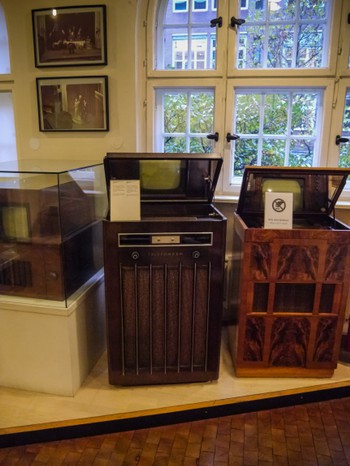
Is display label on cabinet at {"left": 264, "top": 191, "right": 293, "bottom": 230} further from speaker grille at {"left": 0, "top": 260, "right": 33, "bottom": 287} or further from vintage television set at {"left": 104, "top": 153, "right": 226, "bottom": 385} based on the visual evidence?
speaker grille at {"left": 0, "top": 260, "right": 33, "bottom": 287}

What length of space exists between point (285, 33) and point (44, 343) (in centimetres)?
239

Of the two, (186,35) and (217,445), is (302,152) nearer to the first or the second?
(186,35)

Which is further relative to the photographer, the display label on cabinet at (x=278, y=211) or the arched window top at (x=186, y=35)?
the arched window top at (x=186, y=35)

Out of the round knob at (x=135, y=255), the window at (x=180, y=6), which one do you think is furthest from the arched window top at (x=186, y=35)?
the round knob at (x=135, y=255)

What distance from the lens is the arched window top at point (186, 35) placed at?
2.41 metres

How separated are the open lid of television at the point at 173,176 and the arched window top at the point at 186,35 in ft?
2.77

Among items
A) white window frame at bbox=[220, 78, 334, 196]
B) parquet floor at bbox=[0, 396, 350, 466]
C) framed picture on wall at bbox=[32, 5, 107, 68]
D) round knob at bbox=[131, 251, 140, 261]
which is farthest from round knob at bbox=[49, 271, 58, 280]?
framed picture on wall at bbox=[32, 5, 107, 68]

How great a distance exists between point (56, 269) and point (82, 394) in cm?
69

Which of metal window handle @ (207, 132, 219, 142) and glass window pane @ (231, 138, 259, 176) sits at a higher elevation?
metal window handle @ (207, 132, 219, 142)

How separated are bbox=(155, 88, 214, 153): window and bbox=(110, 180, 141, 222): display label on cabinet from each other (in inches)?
34.1

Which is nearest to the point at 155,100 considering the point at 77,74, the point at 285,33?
the point at 77,74

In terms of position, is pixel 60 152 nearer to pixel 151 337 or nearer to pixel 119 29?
pixel 119 29

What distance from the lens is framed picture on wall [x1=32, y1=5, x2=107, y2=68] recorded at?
238 centimetres

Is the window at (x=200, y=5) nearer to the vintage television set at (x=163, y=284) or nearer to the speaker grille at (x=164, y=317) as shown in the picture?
the vintage television set at (x=163, y=284)
